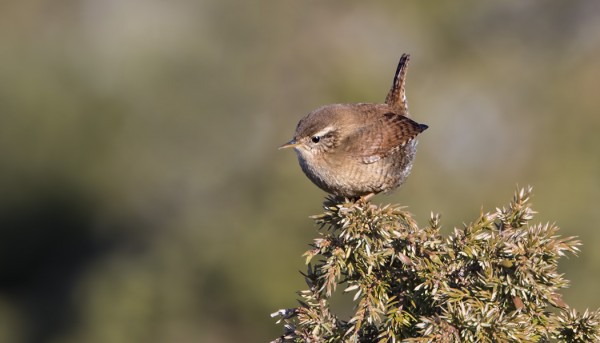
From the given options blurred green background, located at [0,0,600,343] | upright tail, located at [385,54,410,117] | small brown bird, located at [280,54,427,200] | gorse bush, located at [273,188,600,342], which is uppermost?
blurred green background, located at [0,0,600,343]

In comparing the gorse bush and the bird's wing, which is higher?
the bird's wing

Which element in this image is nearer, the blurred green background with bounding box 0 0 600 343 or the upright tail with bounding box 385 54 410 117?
the upright tail with bounding box 385 54 410 117

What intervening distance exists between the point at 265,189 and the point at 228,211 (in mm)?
483

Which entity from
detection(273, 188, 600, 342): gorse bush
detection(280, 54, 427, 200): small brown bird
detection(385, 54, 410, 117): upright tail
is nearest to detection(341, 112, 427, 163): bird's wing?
detection(280, 54, 427, 200): small brown bird

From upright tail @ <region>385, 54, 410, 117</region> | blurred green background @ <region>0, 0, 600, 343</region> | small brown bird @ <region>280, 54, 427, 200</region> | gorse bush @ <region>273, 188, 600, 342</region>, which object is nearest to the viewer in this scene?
gorse bush @ <region>273, 188, 600, 342</region>

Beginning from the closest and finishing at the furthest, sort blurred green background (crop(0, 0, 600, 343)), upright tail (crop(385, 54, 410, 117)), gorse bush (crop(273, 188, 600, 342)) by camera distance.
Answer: gorse bush (crop(273, 188, 600, 342)), upright tail (crop(385, 54, 410, 117)), blurred green background (crop(0, 0, 600, 343))

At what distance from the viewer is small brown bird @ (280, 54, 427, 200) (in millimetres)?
3768

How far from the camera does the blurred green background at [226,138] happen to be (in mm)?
8539

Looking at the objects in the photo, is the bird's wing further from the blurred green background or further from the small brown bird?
the blurred green background

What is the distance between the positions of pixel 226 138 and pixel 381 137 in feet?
20.8

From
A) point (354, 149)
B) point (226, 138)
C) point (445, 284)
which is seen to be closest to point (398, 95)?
point (354, 149)

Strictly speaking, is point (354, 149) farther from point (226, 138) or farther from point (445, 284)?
point (226, 138)

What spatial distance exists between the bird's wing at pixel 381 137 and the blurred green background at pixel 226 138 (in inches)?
163

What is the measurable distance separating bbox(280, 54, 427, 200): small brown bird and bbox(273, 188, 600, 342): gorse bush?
1054 mm
